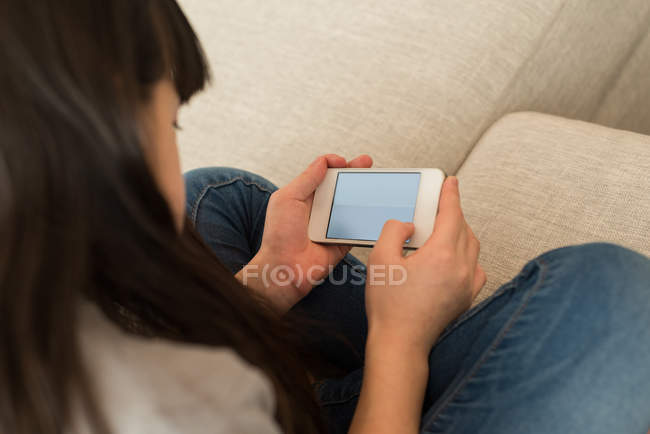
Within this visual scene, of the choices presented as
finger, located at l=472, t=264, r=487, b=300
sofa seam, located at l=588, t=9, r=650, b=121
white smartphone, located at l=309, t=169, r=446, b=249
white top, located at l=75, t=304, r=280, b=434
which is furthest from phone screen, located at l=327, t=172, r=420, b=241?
sofa seam, located at l=588, t=9, r=650, b=121

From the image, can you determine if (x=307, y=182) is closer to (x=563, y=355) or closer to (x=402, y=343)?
(x=402, y=343)

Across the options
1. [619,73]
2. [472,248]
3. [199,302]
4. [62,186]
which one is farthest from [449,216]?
[619,73]

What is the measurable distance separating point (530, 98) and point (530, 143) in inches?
6.8

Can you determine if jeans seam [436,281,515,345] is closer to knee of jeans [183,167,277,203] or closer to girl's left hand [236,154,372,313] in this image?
girl's left hand [236,154,372,313]

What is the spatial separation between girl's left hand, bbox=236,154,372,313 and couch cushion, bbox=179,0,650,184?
0.66ft

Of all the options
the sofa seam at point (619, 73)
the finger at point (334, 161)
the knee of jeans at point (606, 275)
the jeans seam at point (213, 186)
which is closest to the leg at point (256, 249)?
the jeans seam at point (213, 186)

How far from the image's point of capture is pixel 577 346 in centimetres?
43

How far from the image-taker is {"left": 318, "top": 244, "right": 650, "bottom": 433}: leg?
1.37ft

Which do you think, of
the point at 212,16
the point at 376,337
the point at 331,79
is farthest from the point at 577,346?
the point at 212,16

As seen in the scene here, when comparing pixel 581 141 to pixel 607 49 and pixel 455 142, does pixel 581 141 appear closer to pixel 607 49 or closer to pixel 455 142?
pixel 455 142

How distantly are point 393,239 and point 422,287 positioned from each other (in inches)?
2.5

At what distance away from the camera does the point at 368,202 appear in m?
0.66

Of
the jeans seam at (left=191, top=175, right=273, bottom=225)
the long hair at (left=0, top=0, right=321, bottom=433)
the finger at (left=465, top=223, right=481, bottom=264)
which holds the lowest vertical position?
the jeans seam at (left=191, top=175, right=273, bottom=225)

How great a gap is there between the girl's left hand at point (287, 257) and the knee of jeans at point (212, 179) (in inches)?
3.9
